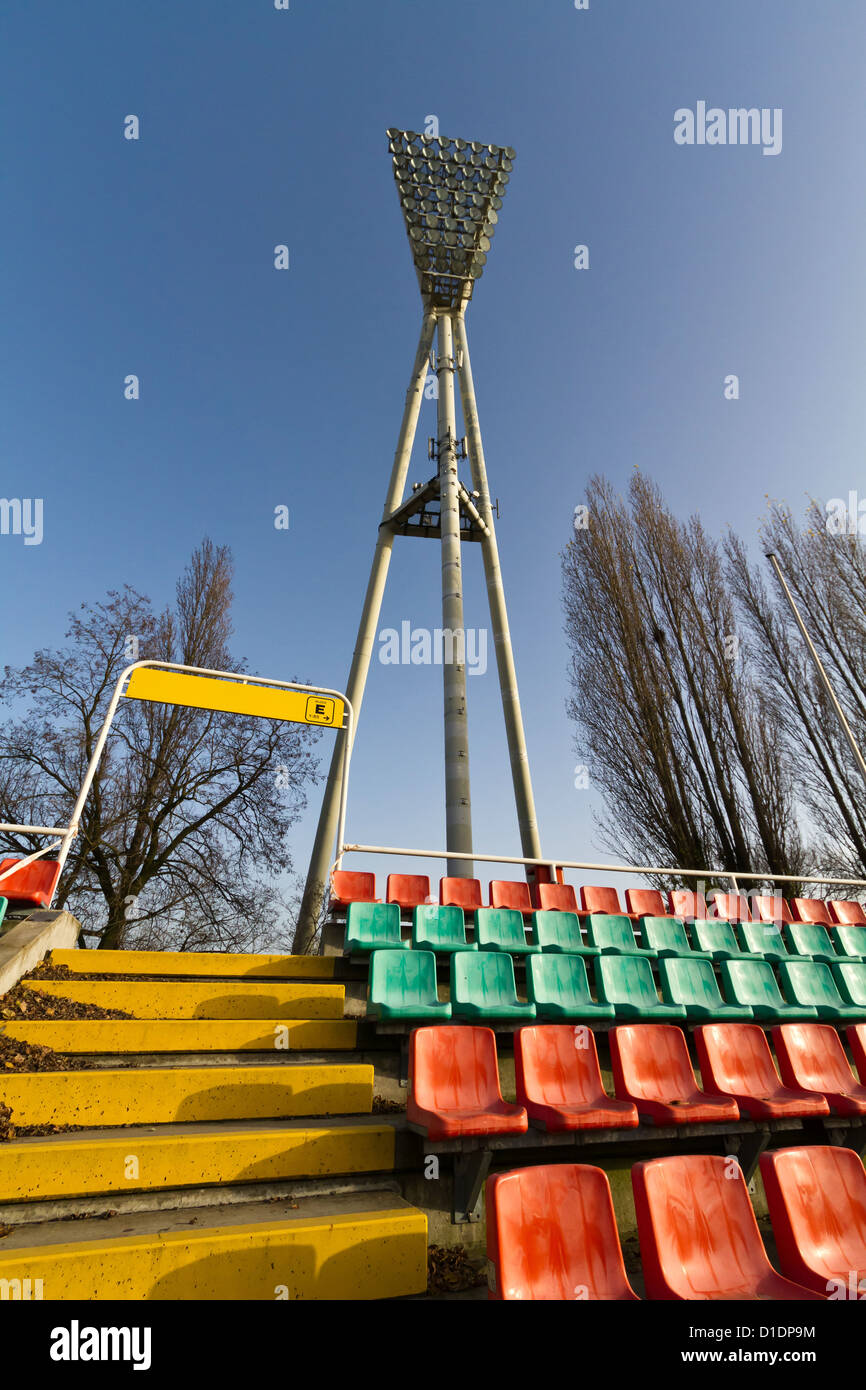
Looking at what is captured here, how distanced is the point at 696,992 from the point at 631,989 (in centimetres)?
56

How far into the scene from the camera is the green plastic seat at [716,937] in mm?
6395

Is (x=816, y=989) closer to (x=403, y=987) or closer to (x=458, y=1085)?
(x=403, y=987)

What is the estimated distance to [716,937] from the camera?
21.5 feet

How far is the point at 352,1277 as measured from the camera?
2.42 m

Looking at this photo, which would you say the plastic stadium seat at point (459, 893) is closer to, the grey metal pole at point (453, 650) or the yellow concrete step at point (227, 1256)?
the grey metal pole at point (453, 650)

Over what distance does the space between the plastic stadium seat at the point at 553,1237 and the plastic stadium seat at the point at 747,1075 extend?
1.83 meters

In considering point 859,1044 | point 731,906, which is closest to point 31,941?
point 859,1044

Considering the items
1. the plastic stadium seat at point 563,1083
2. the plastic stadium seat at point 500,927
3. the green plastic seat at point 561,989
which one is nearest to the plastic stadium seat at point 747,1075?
the green plastic seat at point 561,989

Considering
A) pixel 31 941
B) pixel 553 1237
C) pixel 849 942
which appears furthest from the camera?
pixel 849 942

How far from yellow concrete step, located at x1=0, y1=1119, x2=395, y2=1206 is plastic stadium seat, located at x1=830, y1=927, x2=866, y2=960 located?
6209 mm

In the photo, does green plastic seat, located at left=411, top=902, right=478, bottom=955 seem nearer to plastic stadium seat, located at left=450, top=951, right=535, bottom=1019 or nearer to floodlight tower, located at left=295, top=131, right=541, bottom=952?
plastic stadium seat, located at left=450, top=951, right=535, bottom=1019
